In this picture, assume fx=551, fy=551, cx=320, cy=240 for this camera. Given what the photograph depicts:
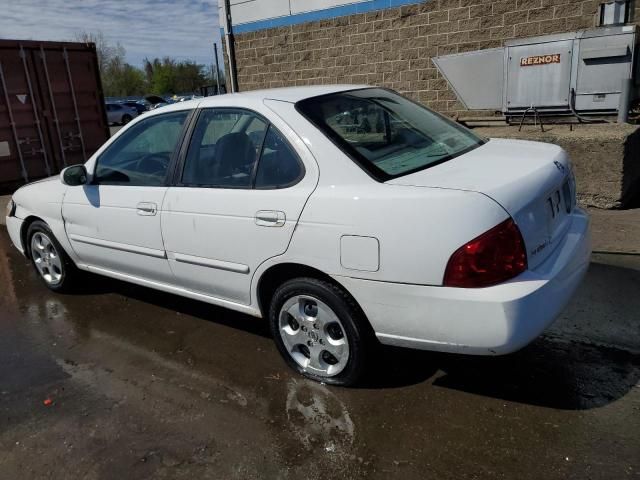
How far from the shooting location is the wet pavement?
2.50 metres

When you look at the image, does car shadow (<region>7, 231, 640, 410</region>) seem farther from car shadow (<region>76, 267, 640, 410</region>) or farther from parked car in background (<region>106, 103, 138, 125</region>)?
parked car in background (<region>106, 103, 138, 125</region>)

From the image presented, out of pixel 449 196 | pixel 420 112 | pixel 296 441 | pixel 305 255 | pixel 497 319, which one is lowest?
pixel 296 441

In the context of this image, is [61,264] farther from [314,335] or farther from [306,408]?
[306,408]

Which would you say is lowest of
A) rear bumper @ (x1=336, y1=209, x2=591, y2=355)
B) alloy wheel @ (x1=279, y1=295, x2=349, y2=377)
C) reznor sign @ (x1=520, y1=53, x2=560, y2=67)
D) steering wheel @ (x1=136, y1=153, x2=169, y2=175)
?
alloy wheel @ (x1=279, y1=295, x2=349, y2=377)

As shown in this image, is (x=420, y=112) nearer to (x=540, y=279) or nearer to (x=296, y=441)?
(x=540, y=279)

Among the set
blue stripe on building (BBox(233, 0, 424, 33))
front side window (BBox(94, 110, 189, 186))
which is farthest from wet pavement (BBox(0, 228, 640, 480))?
blue stripe on building (BBox(233, 0, 424, 33))

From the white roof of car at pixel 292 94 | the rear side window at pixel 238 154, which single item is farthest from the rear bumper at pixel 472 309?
the white roof of car at pixel 292 94

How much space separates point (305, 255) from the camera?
281cm

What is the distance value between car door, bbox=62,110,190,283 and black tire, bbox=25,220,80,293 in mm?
356

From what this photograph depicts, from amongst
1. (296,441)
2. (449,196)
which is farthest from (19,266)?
(449,196)

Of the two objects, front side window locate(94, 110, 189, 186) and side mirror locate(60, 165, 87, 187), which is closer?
front side window locate(94, 110, 189, 186)

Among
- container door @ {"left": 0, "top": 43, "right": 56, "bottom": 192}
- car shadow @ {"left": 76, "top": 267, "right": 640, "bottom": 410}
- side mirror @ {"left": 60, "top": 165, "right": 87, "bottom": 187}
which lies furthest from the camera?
container door @ {"left": 0, "top": 43, "right": 56, "bottom": 192}

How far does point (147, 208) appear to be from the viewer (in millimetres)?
3598

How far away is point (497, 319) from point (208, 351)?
201 centimetres
